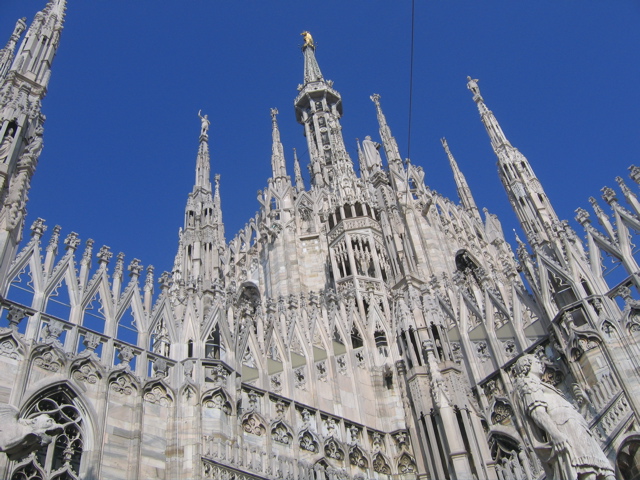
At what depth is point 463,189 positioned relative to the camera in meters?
38.9

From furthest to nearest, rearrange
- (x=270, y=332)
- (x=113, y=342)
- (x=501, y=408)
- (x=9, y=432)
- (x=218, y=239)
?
1. (x=218, y=239)
2. (x=270, y=332)
3. (x=501, y=408)
4. (x=113, y=342)
5. (x=9, y=432)

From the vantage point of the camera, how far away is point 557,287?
684 inches

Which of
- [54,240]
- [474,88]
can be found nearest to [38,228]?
[54,240]

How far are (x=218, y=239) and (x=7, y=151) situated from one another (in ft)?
23.5

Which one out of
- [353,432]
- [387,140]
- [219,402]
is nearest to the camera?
[219,402]

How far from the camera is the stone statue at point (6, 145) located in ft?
48.4

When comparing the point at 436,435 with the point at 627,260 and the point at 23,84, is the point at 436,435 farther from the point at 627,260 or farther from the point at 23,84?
the point at 23,84

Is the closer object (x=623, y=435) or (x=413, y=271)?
(x=623, y=435)

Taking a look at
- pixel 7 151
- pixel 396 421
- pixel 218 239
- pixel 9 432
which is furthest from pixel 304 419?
pixel 7 151

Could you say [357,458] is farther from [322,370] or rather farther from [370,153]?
[370,153]

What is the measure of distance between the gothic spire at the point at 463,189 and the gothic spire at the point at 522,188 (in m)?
11.4

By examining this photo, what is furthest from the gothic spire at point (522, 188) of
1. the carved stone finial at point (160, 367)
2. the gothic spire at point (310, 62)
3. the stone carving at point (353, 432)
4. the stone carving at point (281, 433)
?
the gothic spire at point (310, 62)

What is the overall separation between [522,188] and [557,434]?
13638mm

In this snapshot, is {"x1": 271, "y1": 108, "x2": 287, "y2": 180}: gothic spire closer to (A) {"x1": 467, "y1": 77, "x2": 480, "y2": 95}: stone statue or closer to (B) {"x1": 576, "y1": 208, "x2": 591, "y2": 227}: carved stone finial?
(A) {"x1": 467, "y1": 77, "x2": 480, "y2": 95}: stone statue
